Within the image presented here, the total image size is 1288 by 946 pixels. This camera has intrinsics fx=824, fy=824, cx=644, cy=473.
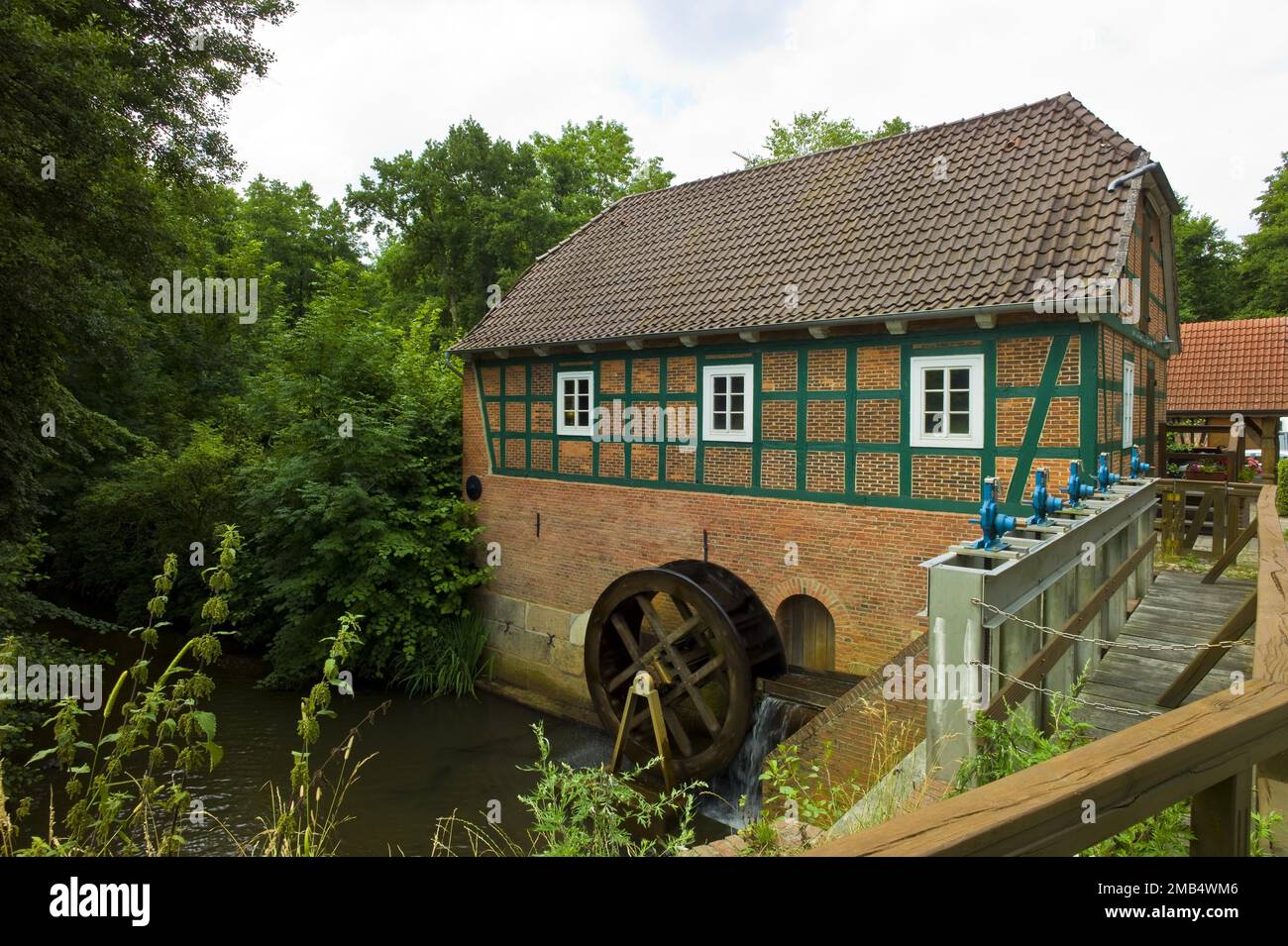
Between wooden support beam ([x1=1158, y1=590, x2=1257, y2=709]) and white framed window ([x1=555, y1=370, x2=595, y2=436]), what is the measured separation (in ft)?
28.3

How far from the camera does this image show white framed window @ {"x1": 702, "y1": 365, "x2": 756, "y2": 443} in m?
10.2

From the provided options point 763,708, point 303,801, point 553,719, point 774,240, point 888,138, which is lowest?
point 553,719

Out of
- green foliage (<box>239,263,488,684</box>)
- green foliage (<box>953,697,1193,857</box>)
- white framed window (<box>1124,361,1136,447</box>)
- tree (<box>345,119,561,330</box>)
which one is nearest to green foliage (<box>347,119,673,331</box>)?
tree (<box>345,119,561,330</box>)

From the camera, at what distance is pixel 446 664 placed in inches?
522

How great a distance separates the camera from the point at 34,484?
399 inches

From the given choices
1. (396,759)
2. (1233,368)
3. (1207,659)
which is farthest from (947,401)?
(1233,368)

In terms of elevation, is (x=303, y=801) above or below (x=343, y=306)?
below

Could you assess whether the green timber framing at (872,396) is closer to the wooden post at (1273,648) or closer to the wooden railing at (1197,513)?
the wooden railing at (1197,513)

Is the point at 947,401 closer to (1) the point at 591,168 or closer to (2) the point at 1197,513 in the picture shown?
(2) the point at 1197,513

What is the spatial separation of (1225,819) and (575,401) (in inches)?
430

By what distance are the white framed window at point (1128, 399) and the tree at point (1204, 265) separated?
982 inches
